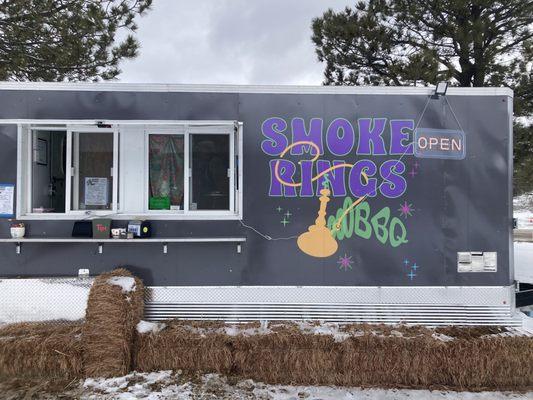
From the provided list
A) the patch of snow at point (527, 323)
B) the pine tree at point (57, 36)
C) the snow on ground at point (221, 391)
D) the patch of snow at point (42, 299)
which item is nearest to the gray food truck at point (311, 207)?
the patch of snow at point (42, 299)

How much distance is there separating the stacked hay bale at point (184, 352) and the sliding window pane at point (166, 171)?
1.33 m

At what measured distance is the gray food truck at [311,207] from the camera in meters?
4.25

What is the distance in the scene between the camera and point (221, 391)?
3.71 metres

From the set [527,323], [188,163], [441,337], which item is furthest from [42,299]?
[527,323]

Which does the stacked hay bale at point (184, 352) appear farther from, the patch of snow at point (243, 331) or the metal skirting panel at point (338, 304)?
the metal skirting panel at point (338, 304)

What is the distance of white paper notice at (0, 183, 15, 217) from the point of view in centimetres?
425

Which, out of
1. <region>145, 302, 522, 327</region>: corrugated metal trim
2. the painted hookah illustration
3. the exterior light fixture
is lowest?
<region>145, 302, 522, 327</region>: corrugated metal trim

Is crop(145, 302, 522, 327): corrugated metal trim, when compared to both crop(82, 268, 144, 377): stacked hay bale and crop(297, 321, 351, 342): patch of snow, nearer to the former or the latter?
crop(297, 321, 351, 342): patch of snow

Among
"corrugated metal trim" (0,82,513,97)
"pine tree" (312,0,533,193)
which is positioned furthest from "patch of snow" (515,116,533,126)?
"corrugated metal trim" (0,82,513,97)

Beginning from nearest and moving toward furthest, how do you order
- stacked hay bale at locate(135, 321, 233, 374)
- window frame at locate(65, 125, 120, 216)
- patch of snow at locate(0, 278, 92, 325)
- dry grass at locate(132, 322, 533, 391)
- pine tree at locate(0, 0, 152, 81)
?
dry grass at locate(132, 322, 533, 391) < stacked hay bale at locate(135, 321, 233, 374) < patch of snow at locate(0, 278, 92, 325) < window frame at locate(65, 125, 120, 216) < pine tree at locate(0, 0, 152, 81)

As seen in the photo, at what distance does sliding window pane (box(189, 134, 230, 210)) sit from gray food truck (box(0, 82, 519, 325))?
182 millimetres

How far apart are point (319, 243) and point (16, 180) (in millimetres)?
3195

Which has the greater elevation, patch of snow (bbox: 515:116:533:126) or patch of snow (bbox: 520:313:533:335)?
patch of snow (bbox: 515:116:533:126)

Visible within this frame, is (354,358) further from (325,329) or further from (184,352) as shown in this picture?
(184,352)
